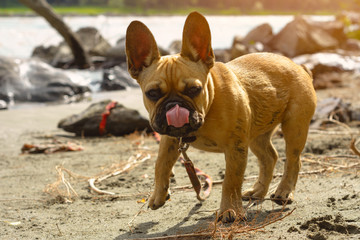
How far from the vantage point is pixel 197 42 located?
3.92 metres

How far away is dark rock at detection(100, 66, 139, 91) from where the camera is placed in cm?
1488

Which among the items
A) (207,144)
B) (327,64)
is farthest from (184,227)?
(327,64)

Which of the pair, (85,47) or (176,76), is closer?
(176,76)

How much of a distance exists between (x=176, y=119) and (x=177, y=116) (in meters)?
0.02

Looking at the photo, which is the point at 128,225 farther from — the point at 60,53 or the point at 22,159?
the point at 60,53

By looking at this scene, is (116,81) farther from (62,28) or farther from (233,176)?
(233,176)

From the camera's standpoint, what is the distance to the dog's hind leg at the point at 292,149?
14.7 ft

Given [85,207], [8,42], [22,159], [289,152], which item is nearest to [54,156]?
[22,159]

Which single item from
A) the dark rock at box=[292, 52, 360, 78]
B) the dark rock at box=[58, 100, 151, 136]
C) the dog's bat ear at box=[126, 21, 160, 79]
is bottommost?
the dark rock at box=[58, 100, 151, 136]

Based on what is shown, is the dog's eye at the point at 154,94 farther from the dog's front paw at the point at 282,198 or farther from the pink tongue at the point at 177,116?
the dog's front paw at the point at 282,198

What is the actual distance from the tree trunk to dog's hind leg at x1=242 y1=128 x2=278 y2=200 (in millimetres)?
11703

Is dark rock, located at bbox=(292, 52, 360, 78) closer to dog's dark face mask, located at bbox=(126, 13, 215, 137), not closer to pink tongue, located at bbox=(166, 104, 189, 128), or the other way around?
dog's dark face mask, located at bbox=(126, 13, 215, 137)

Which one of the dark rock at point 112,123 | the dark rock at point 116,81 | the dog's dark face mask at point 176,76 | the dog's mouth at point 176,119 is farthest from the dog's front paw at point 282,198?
the dark rock at point 116,81

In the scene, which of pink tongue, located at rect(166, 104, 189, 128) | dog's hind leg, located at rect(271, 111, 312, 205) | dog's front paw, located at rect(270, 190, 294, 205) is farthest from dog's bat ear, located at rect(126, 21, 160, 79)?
dog's front paw, located at rect(270, 190, 294, 205)
